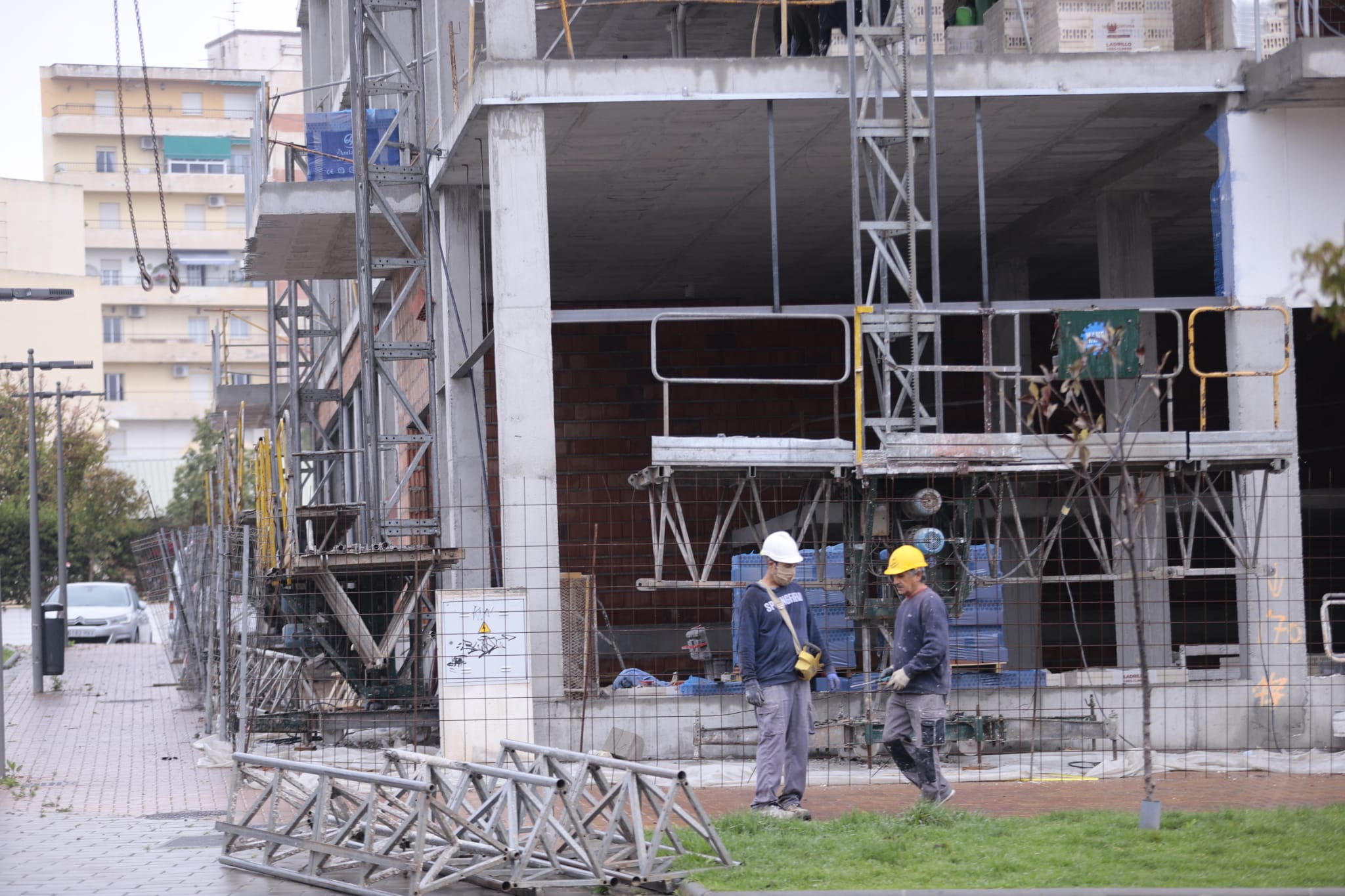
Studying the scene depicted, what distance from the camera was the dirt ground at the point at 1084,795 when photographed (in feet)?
32.6

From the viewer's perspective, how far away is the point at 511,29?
1416 cm

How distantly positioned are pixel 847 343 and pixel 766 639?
428cm

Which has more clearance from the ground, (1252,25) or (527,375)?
(1252,25)

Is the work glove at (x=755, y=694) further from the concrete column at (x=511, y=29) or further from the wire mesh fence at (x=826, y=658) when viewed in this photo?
the concrete column at (x=511, y=29)


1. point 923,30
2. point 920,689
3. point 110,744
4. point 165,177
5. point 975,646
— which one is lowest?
point 110,744

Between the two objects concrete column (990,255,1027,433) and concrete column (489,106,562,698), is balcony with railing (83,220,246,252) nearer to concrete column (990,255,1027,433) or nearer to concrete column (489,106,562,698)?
A: concrete column (990,255,1027,433)

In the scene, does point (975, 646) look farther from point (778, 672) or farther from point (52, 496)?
point (52, 496)

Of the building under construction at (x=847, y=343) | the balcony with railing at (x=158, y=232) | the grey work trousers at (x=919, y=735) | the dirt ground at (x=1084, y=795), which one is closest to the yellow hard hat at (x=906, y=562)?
the grey work trousers at (x=919, y=735)

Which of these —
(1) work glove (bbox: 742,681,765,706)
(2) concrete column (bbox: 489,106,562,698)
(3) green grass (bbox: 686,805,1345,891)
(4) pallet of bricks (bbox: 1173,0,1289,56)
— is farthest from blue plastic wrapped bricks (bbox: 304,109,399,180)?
(3) green grass (bbox: 686,805,1345,891)

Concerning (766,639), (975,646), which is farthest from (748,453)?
(975,646)

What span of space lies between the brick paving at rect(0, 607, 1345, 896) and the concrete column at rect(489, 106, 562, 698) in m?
2.76

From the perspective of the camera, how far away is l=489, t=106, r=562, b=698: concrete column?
13570mm

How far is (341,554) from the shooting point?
14617 millimetres

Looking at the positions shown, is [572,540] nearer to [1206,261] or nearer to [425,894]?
[1206,261]
